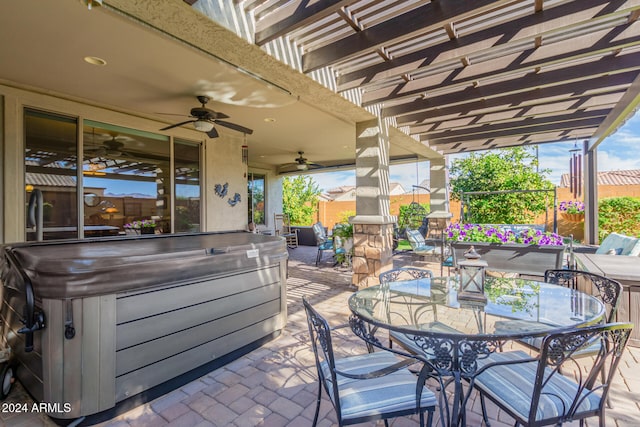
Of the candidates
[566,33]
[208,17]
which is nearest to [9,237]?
[208,17]

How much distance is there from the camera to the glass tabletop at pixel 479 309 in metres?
1.41

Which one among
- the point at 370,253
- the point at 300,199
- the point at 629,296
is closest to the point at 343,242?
the point at 370,253

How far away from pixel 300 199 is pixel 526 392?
10664 millimetres

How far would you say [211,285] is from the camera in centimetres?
226

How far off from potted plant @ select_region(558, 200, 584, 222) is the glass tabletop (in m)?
7.57

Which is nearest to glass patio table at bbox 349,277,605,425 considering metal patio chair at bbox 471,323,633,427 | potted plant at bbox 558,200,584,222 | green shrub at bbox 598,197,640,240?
metal patio chair at bbox 471,323,633,427

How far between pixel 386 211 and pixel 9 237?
4.85 metres

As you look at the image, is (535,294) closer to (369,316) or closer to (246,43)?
(369,316)

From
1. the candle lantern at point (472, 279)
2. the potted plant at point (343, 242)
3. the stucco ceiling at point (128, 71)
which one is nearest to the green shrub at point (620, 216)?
the potted plant at point (343, 242)

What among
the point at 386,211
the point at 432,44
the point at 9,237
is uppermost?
the point at 432,44

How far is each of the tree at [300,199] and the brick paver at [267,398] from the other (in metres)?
8.72

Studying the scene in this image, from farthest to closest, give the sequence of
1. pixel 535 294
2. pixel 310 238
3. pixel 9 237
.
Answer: pixel 310 238 < pixel 9 237 < pixel 535 294

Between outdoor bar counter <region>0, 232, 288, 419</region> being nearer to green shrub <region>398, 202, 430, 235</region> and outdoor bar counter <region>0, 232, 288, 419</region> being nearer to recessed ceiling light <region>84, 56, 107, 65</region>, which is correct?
recessed ceiling light <region>84, 56, 107, 65</region>

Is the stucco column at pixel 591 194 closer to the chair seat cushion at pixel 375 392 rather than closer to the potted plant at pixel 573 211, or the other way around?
the potted plant at pixel 573 211
